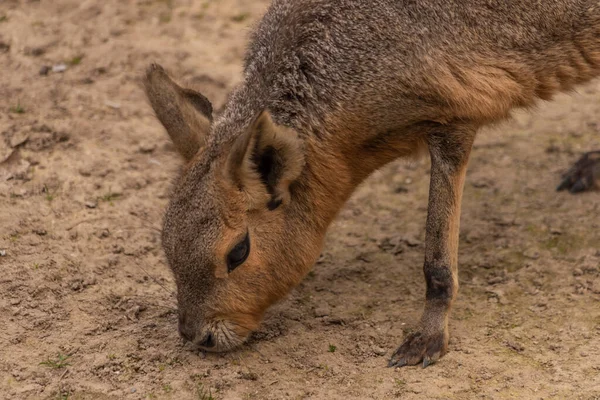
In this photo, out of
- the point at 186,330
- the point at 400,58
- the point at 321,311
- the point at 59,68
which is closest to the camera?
the point at 186,330

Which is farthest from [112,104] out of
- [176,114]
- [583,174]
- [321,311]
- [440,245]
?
[583,174]

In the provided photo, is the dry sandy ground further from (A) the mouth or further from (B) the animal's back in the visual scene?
(B) the animal's back

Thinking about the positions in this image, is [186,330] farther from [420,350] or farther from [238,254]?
[420,350]

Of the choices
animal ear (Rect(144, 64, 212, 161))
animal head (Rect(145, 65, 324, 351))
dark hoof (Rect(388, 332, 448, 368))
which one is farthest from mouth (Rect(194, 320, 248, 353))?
animal ear (Rect(144, 64, 212, 161))

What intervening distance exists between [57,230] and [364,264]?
8.82 ft

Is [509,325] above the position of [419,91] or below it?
below

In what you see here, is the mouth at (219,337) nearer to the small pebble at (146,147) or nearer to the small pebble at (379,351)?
the small pebble at (379,351)

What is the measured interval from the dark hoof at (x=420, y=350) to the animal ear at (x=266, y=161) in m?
1.41

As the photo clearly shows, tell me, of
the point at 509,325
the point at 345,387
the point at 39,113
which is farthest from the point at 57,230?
the point at 509,325

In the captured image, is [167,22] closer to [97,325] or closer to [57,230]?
[57,230]

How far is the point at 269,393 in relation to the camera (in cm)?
563

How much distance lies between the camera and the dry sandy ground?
5.76 m

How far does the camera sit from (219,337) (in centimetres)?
573

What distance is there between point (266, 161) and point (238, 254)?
66 cm
